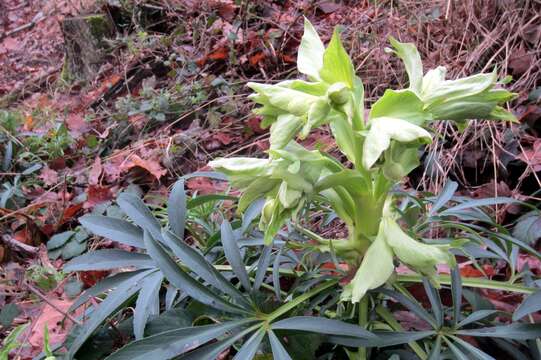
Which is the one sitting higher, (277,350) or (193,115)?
(277,350)

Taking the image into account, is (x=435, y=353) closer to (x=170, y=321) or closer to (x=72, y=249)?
(x=170, y=321)

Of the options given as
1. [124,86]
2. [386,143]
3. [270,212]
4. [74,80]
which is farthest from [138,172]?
[74,80]

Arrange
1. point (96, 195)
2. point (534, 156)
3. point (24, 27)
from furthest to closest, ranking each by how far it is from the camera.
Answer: point (24, 27) < point (96, 195) < point (534, 156)

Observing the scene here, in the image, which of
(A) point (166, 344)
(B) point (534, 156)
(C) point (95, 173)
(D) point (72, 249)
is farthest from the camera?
(C) point (95, 173)

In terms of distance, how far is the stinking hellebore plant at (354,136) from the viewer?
59 cm

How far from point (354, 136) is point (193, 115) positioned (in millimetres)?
1636

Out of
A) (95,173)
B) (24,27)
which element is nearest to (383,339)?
(95,173)

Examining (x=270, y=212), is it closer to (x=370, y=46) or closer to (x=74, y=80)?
(x=370, y=46)

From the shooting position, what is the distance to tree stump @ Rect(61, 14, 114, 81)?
321 centimetres

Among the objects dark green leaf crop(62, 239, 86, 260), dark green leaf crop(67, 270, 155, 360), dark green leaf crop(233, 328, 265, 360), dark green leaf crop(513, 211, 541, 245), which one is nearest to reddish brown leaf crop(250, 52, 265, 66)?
dark green leaf crop(62, 239, 86, 260)

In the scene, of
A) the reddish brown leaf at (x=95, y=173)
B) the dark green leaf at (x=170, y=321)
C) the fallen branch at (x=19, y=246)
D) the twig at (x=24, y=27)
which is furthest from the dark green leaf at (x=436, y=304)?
the twig at (x=24, y=27)

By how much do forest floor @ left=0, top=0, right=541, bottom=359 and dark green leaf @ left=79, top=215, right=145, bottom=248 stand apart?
154mm

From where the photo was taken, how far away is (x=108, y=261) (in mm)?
807

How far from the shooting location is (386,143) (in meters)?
0.57
